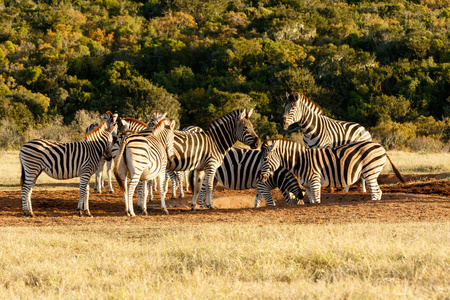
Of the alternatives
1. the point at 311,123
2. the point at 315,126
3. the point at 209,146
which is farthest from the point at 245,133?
the point at 315,126

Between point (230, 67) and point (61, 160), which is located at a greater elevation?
point (230, 67)

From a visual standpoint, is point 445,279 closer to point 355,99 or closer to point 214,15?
point 355,99

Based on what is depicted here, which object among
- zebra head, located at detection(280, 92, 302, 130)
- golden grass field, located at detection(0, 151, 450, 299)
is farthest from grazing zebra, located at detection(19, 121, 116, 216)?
zebra head, located at detection(280, 92, 302, 130)

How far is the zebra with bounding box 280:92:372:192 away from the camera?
13953 millimetres

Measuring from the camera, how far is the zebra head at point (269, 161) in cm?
1222

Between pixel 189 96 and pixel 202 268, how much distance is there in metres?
36.9

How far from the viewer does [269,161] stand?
40.2 feet

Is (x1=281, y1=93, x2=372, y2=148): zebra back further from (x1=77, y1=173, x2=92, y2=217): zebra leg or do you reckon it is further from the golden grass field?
(x1=77, y1=173, x2=92, y2=217): zebra leg

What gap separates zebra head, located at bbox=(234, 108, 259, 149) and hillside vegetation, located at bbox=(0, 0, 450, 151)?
1694cm

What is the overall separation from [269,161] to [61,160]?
4582mm

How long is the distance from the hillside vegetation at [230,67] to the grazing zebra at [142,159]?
61.2ft

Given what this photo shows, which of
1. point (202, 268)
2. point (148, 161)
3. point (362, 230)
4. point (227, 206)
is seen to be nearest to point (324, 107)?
point (227, 206)

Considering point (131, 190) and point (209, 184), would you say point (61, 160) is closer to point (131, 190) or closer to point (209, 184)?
point (131, 190)

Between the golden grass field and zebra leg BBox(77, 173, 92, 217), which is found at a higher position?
zebra leg BBox(77, 173, 92, 217)
